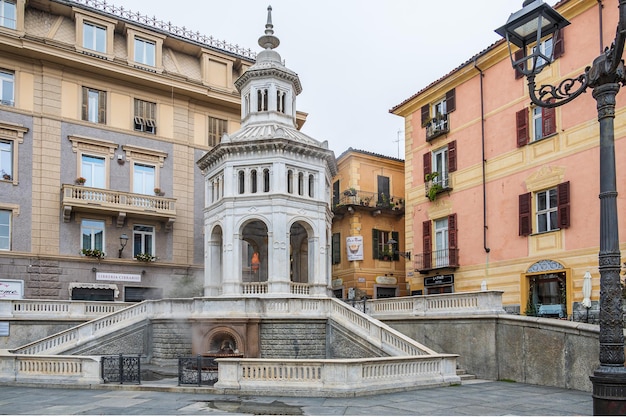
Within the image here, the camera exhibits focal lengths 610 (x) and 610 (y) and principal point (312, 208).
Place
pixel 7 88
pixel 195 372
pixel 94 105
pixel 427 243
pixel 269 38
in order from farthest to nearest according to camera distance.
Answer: pixel 94 105 < pixel 427 243 < pixel 7 88 < pixel 269 38 < pixel 195 372

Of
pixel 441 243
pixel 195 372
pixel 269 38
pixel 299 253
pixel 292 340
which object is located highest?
pixel 269 38

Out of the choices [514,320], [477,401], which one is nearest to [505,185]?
[514,320]

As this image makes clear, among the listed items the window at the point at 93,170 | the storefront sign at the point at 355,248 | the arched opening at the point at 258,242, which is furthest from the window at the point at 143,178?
the storefront sign at the point at 355,248

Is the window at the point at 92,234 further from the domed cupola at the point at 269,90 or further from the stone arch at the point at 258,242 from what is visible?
the domed cupola at the point at 269,90

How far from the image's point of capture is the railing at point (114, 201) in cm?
3014

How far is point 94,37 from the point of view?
33312mm

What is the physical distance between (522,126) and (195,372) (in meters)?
17.6

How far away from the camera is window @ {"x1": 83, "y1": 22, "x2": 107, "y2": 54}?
33125 millimetres

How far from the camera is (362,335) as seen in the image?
2159 centimetres

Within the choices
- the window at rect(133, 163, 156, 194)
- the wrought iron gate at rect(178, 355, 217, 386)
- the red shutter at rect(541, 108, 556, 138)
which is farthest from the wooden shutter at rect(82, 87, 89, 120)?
the red shutter at rect(541, 108, 556, 138)

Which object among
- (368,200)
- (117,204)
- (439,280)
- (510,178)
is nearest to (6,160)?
(117,204)

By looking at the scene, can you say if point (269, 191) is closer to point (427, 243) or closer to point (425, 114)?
point (427, 243)

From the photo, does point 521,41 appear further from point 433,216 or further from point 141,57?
point 141,57

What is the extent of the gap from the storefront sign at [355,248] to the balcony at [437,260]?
15.4 feet
